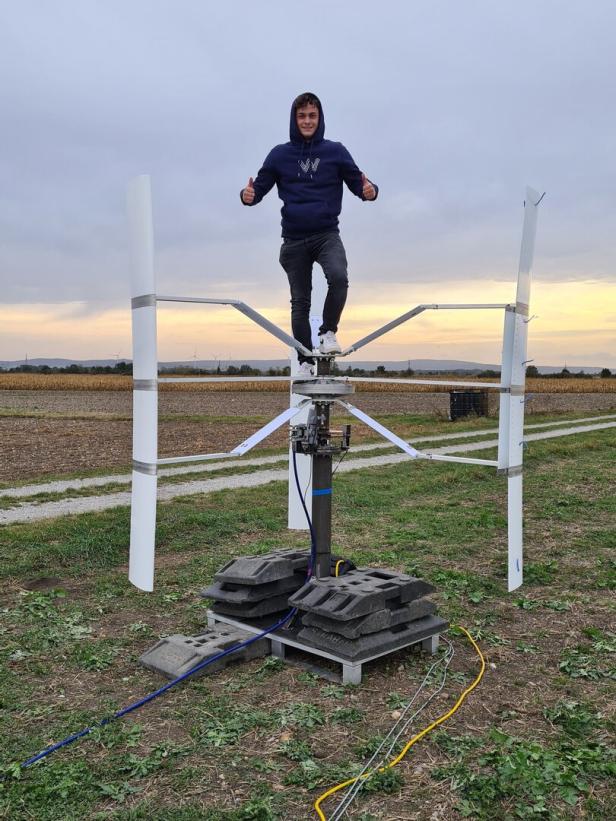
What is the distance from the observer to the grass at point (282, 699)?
2.97 metres

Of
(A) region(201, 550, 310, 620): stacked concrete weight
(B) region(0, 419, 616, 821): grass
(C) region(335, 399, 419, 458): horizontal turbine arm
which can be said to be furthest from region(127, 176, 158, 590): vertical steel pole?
(C) region(335, 399, 419, 458): horizontal turbine arm

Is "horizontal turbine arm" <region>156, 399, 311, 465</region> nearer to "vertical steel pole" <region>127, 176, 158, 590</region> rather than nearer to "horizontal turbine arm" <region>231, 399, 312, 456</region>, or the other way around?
"horizontal turbine arm" <region>231, 399, 312, 456</region>

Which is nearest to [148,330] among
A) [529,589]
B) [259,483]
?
[529,589]

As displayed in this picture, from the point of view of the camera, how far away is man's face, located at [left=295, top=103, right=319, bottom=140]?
185 inches

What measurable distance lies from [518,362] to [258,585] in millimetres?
2225

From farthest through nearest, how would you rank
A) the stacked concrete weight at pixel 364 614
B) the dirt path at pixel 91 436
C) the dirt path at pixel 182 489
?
the dirt path at pixel 91 436 → the dirt path at pixel 182 489 → the stacked concrete weight at pixel 364 614

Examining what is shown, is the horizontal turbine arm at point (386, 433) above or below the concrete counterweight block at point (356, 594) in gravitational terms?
above

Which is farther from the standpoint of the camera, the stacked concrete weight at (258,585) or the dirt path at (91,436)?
the dirt path at (91,436)

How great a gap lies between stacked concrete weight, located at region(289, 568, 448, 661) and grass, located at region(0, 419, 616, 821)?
22cm

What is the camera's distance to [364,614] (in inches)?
162

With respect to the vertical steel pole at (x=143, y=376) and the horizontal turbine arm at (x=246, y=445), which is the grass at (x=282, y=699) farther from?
the horizontal turbine arm at (x=246, y=445)

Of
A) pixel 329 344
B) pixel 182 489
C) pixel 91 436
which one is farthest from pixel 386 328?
pixel 91 436

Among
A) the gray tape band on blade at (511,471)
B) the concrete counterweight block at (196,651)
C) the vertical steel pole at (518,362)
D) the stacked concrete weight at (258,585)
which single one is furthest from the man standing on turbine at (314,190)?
the concrete counterweight block at (196,651)

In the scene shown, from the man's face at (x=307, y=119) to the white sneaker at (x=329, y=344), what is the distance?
1.31 metres
